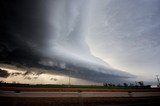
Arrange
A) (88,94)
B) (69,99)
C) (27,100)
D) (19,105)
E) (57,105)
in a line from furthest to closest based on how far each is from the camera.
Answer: (88,94)
(69,99)
(27,100)
(57,105)
(19,105)

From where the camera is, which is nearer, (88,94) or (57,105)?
(57,105)

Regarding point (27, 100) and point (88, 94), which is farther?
point (88, 94)

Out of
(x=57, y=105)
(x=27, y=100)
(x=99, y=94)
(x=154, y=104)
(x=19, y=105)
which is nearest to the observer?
(x=154, y=104)

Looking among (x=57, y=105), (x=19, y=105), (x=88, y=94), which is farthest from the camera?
(x=88, y=94)

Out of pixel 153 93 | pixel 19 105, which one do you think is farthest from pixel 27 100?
pixel 153 93

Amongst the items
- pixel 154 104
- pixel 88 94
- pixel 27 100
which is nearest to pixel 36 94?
pixel 27 100

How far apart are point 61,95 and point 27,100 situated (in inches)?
153

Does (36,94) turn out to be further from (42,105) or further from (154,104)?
(154,104)

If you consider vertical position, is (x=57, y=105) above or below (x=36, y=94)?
below

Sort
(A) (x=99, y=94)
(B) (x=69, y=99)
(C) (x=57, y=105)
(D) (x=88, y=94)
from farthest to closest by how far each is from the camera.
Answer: (A) (x=99, y=94), (D) (x=88, y=94), (B) (x=69, y=99), (C) (x=57, y=105)

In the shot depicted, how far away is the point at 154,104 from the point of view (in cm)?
993

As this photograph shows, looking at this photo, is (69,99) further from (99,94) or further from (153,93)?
(153,93)

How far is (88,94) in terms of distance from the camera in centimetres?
1938

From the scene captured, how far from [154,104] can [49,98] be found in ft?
34.2
